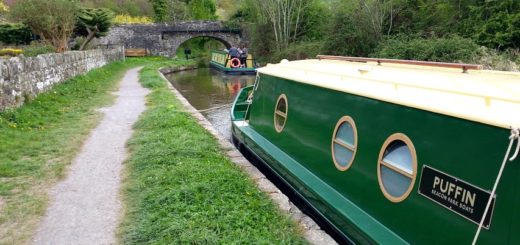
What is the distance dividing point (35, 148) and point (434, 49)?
10926mm

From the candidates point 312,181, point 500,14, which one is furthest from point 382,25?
point 312,181

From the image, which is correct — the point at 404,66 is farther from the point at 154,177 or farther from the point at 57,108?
the point at 57,108

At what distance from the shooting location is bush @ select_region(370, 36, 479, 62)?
12211 mm

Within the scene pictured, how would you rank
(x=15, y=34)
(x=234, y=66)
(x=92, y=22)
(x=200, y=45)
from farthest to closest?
(x=200, y=45) < (x=234, y=66) < (x=92, y=22) < (x=15, y=34)

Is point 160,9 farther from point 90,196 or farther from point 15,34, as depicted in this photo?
point 90,196

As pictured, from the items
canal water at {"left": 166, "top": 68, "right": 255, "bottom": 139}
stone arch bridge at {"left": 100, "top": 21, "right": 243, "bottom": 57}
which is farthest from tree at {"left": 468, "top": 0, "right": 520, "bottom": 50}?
stone arch bridge at {"left": 100, "top": 21, "right": 243, "bottom": 57}

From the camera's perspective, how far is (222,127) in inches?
382

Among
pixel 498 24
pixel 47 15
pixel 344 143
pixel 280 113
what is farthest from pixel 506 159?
pixel 47 15

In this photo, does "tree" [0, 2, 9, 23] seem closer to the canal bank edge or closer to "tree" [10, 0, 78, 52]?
"tree" [10, 0, 78, 52]

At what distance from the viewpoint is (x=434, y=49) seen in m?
13.0

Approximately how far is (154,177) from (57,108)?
505 cm

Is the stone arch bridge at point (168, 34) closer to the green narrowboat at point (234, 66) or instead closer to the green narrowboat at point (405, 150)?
the green narrowboat at point (234, 66)

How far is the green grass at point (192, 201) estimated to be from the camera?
341 centimetres

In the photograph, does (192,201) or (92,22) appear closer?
(192,201)
